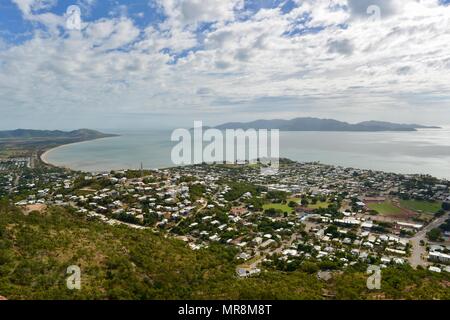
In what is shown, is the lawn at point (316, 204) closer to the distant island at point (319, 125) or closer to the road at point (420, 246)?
the road at point (420, 246)

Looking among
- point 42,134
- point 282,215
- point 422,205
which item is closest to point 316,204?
point 282,215

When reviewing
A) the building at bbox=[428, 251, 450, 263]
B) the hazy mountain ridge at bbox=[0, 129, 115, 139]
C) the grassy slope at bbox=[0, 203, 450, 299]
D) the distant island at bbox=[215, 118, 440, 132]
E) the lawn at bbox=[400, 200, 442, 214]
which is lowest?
the building at bbox=[428, 251, 450, 263]

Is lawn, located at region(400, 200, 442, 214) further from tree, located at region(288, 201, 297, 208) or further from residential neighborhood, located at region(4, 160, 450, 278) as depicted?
tree, located at region(288, 201, 297, 208)

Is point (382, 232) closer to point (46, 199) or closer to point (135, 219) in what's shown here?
point (135, 219)

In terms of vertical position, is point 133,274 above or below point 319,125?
below

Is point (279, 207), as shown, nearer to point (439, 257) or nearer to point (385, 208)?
point (385, 208)

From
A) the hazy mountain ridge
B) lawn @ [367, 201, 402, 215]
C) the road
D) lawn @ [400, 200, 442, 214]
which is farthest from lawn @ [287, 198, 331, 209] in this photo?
the hazy mountain ridge

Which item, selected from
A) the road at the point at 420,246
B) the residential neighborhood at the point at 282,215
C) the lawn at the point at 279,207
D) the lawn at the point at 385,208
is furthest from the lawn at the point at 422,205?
the lawn at the point at 279,207
